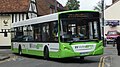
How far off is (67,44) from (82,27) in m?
1.48

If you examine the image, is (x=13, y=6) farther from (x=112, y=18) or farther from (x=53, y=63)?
(x=53, y=63)

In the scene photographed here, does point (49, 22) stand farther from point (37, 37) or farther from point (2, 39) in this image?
point (2, 39)

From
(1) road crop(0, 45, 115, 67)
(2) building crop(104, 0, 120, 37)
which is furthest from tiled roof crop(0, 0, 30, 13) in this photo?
(2) building crop(104, 0, 120, 37)

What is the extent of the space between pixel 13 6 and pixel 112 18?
27483mm

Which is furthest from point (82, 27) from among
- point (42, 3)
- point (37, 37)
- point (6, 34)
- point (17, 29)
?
point (42, 3)

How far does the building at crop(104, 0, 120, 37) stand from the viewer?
71631 mm

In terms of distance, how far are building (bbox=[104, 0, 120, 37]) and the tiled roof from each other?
25.0 metres

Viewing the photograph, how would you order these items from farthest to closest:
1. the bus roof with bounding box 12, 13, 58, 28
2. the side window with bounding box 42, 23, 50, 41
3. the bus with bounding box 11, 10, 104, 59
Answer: the side window with bounding box 42, 23, 50, 41 < the bus roof with bounding box 12, 13, 58, 28 < the bus with bounding box 11, 10, 104, 59

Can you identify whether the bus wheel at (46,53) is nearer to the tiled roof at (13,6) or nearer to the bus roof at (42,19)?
the bus roof at (42,19)

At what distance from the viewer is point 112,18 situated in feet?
239

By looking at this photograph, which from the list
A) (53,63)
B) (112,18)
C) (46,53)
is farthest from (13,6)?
(53,63)

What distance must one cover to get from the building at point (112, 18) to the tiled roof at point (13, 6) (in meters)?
25.0

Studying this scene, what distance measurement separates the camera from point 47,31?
78.3ft

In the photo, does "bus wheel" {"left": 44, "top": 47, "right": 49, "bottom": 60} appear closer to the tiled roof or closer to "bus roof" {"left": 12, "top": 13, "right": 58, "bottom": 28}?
"bus roof" {"left": 12, "top": 13, "right": 58, "bottom": 28}
